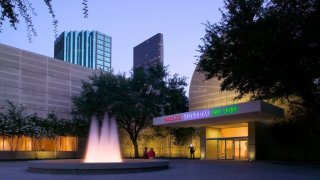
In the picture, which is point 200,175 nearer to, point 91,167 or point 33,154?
point 91,167

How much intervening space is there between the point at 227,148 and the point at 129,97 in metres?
13.9

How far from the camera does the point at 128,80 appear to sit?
50750 millimetres

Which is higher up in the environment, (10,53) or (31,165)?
(10,53)

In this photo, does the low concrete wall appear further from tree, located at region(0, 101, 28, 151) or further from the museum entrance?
the museum entrance

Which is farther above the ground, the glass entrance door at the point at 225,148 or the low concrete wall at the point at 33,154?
the glass entrance door at the point at 225,148

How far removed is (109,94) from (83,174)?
27.1m

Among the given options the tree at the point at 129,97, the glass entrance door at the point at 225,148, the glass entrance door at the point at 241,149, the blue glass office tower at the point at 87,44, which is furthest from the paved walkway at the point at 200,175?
the tree at the point at 129,97

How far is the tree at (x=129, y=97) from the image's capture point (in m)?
47.8

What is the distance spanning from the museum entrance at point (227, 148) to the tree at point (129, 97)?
32.8ft

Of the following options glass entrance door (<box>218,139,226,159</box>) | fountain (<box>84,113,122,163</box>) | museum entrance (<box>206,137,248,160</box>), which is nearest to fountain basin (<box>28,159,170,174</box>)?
fountain (<box>84,113,122,163</box>)

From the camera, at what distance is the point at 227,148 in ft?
135

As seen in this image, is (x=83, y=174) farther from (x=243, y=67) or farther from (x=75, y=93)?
(x=75, y=93)

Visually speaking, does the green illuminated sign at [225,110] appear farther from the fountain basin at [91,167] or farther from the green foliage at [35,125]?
the green foliage at [35,125]

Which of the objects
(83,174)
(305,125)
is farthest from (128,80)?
(83,174)
